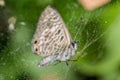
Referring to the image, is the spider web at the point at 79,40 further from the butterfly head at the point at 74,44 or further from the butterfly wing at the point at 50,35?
the butterfly wing at the point at 50,35

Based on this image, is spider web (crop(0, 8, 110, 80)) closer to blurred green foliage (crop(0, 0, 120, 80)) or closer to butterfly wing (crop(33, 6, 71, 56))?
blurred green foliage (crop(0, 0, 120, 80))

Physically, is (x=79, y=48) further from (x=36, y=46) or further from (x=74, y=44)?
(x=36, y=46)

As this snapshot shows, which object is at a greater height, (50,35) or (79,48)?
(50,35)

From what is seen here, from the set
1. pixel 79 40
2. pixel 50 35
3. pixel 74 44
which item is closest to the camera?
pixel 50 35

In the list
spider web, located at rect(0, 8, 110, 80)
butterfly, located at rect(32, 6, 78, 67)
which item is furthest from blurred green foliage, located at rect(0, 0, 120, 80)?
butterfly, located at rect(32, 6, 78, 67)

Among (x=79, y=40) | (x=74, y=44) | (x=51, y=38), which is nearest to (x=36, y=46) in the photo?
(x=51, y=38)

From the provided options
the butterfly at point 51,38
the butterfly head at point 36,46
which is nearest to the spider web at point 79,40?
the butterfly at point 51,38

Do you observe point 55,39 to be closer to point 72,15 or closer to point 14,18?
point 72,15
